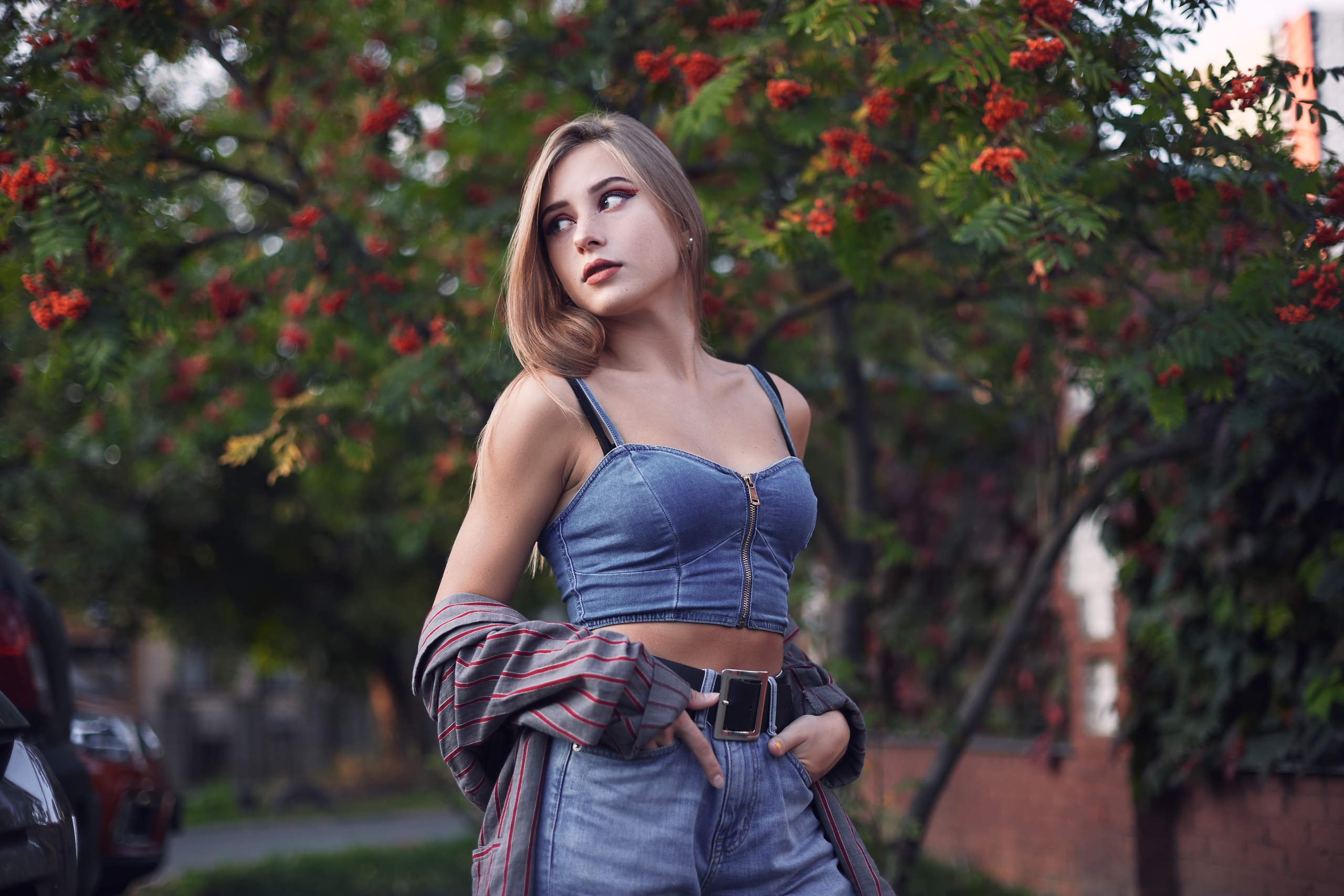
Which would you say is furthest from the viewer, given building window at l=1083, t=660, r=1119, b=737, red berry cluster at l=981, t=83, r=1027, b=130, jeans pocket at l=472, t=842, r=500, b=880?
building window at l=1083, t=660, r=1119, b=737

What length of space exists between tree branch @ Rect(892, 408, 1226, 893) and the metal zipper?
292 centimetres

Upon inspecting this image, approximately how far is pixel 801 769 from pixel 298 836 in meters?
→ 13.1

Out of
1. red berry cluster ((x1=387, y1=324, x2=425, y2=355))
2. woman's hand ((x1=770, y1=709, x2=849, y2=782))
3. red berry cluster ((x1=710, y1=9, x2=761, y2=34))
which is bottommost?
woman's hand ((x1=770, y1=709, x2=849, y2=782))

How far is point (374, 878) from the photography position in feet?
26.6

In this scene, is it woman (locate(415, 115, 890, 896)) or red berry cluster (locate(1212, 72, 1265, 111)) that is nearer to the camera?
woman (locate(415, 115, 890, 896))

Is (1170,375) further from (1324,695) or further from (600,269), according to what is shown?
(600,269)

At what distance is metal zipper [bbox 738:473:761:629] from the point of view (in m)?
1.83

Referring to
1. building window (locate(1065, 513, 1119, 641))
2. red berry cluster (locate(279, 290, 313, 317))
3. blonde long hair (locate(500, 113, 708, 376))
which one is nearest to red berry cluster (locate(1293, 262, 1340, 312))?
blonde long hair (locate(500, 113, 708, 376))

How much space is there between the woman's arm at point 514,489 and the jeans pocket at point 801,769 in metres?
0.54

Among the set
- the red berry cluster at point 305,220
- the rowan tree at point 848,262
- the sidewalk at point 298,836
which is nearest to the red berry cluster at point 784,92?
the rowan tree at point 848,262

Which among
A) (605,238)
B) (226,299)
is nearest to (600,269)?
(605,238)

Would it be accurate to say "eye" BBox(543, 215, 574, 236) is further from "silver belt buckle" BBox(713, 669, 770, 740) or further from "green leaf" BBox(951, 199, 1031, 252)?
"green leaf" BBox(951, 199, 1031, 252)

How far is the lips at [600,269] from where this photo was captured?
2.00 metres

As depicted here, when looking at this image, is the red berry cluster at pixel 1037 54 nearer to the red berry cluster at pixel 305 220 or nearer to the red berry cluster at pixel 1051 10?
the red berry cluster at pixel 1051 10
